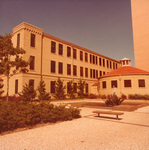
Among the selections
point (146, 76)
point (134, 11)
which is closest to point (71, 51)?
point (146, 76)

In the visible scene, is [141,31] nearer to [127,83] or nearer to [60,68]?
[127,83]

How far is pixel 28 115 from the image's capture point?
773 cm

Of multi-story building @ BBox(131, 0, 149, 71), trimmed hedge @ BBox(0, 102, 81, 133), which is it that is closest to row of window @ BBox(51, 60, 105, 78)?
multi-story building @ BBox(131, 0, 149, 71)

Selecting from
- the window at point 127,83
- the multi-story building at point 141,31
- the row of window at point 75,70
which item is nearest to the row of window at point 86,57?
the row of window at point 75,70

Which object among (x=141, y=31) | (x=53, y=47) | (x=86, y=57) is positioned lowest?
(x=86, y=57)

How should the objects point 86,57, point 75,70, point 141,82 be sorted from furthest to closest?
point 86,57
point 75,70
point 141,82

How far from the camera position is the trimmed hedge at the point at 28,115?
6.96m

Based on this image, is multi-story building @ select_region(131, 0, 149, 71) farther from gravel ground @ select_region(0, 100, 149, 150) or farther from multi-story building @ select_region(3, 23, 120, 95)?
gravel ground @ select_region(0, 100, 149, 150)

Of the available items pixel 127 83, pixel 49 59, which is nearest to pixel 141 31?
pixel 127 83

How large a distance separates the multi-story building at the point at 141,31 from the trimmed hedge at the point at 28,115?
109 ft

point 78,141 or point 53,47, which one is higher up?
point 53,47

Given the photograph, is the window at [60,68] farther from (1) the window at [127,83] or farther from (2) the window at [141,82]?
(2) the window at [141,82]

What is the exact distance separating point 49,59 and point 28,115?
912 inches

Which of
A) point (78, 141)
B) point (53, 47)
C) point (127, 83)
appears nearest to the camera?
point (78, 141)
